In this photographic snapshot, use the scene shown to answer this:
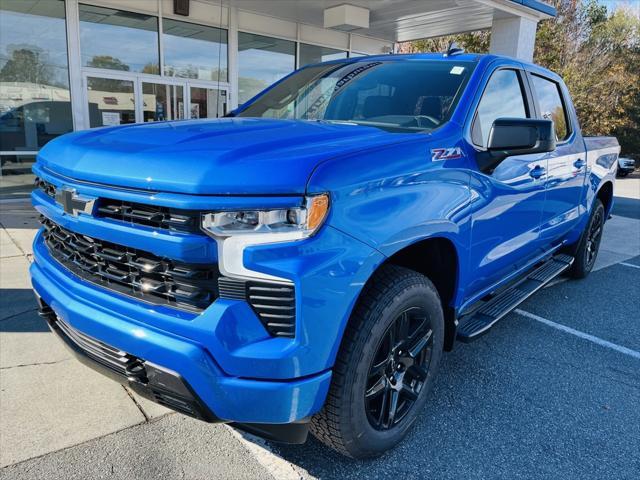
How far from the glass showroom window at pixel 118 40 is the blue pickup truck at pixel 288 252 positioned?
8335 millimetres

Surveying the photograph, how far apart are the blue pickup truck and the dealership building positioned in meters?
6.11

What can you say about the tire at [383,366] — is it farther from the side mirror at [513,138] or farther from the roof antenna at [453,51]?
the roof antenna at [453,51]

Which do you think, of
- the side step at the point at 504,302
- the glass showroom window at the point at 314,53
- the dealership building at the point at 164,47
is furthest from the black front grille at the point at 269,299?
the glass showroom window at the point at 314,53

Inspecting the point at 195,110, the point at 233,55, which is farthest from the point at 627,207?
the point at 195,110

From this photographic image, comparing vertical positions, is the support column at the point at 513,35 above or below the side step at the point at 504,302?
above

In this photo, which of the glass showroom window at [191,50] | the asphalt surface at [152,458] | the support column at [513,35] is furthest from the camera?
the support column at [513,35]

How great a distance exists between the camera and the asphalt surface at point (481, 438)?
2344 millimetres

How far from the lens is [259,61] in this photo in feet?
40.7

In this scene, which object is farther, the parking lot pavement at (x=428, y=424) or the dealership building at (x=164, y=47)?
the dealership building at (x=164, y=47)

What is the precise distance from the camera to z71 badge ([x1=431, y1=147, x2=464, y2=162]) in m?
2.41

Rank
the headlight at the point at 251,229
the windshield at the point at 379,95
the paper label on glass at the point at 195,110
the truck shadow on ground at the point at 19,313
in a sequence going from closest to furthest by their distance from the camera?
1. the headlight at the point at 251,229
2. the windshield at the point at 379,95
3. the truck shadow on ground at the point at 19,313
4. the paper label on glass at the point at 195,110

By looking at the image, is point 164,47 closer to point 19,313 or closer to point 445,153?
point 19,313

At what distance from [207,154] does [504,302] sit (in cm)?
245

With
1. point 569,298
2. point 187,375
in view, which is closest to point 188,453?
point 187,375
